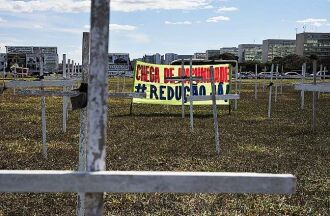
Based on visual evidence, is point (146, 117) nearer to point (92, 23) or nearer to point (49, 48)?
point (92, 23)

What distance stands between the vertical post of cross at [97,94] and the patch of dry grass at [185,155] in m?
3.49

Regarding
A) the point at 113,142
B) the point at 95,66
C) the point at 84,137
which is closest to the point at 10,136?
the point at 113,142

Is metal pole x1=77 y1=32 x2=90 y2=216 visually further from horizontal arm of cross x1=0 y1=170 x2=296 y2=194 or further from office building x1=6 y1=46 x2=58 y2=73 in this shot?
office building x1=6 y1=46 x2=58 y2=73

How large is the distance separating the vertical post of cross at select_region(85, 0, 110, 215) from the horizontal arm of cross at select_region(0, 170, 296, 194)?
0.36ft

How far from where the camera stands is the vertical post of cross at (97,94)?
265cm

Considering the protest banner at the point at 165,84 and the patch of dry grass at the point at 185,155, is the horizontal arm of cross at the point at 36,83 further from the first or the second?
the protest banner at the point at 165,84

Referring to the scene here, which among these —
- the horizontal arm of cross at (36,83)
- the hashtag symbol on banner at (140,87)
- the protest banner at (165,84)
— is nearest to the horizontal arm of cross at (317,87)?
the horizontal arm of cross at (36,83)

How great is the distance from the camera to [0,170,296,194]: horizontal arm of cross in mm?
2586

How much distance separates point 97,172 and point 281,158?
7.62m

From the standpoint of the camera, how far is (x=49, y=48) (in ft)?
354

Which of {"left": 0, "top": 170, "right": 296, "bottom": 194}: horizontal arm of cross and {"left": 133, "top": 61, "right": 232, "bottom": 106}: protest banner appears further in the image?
{"left": 133, "top": 61, "right": 232, "bottom": 106}: protest banner

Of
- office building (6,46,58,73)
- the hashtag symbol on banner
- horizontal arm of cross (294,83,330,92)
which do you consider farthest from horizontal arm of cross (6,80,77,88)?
the hashtag symbol on banner

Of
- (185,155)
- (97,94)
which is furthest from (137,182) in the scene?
(185,155)

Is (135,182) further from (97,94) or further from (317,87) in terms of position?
(317,87)
